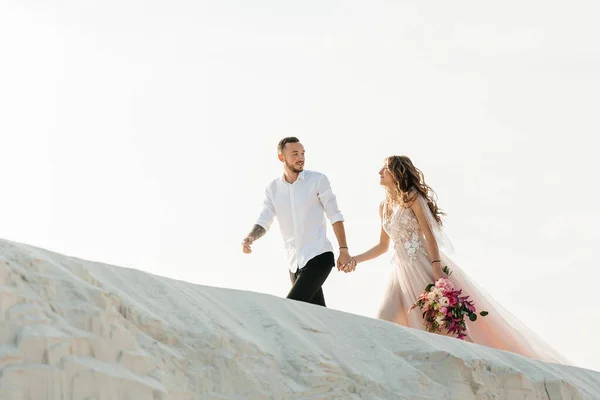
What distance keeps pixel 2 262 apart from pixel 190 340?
97 centimetres

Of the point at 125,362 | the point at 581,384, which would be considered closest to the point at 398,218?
the point at 581,384

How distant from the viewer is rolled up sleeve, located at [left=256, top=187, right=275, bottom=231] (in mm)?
8336

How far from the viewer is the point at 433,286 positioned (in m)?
8.33

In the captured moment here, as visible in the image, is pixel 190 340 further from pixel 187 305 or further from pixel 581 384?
pixel 581 384

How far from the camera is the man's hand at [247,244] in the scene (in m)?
8.07

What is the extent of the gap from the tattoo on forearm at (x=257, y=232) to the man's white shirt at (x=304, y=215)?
0.10 feet

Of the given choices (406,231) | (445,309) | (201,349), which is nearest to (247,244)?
(406,231)

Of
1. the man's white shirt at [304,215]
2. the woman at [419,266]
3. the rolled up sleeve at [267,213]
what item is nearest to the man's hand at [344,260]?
the man's white shirt at [304,215]

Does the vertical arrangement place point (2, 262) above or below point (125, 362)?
above

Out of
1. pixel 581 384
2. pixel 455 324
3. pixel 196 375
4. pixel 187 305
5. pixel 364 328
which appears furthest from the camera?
pixel 455 324

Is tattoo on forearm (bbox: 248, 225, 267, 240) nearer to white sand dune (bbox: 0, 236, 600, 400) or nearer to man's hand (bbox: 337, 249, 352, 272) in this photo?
man's hand (bbox: 337, 249, 352, 272)

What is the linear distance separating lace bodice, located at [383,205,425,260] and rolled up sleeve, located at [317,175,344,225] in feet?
2.68

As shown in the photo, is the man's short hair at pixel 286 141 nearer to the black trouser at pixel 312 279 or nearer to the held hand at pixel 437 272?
the black trouser at pixel 312 279

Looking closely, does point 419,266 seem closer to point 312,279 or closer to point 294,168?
point 312,279
